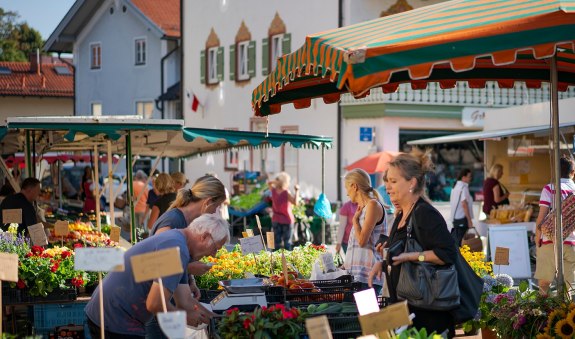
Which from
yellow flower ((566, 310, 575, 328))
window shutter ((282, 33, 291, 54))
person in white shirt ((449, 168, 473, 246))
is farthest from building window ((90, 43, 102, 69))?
yellow flower ((566, 310, 575, 328))

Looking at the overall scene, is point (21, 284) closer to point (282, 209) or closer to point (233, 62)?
point (282, 209)

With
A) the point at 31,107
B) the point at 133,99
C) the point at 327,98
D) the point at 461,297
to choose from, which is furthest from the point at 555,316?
the point at 31,107

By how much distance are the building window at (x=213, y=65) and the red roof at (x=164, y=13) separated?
4.72 metres

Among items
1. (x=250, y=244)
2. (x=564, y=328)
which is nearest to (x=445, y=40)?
(x=564, y=328)

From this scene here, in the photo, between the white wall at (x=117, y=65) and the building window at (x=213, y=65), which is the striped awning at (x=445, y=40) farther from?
the white wall at (x=117, y=65)

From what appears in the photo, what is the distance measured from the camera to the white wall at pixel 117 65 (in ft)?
138

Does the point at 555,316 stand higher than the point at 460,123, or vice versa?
the point at 460,123

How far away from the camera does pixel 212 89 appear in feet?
117

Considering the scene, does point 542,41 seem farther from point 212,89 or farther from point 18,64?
point 18,64

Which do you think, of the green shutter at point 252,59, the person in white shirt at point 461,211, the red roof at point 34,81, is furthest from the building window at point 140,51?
A: the person in white shirt at point 461,211

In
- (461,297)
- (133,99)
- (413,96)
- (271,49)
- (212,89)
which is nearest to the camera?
(461,297)

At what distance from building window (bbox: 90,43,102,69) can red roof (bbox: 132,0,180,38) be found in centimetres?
303

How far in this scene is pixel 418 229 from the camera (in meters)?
5.61

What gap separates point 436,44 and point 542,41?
1.72 feet
